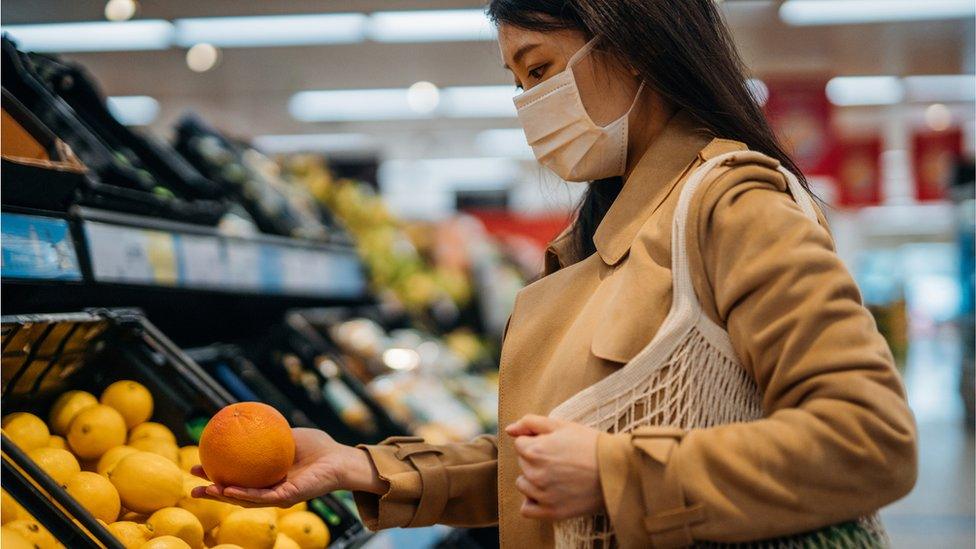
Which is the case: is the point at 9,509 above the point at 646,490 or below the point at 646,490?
above

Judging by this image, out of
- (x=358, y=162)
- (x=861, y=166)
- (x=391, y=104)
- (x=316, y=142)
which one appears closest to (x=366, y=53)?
(x=391, y=104)

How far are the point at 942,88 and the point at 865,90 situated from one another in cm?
97

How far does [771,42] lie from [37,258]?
655 centimetres

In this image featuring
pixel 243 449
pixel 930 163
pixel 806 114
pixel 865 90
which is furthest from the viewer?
pixel 930 163

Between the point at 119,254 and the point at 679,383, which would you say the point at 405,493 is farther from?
the point at 119,254

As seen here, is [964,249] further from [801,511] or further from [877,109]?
[801,511]

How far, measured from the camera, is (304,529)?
5.78 ft

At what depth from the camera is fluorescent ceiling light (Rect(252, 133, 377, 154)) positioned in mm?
11344

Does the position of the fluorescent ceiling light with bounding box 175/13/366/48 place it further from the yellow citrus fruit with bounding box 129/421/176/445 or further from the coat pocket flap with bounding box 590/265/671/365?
the coat pocket flap with bounding box 590/265/671/365

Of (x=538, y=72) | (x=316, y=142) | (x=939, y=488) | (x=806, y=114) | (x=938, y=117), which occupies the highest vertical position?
(x=316, y=142)

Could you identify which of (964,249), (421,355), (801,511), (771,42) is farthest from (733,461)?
(964,249)

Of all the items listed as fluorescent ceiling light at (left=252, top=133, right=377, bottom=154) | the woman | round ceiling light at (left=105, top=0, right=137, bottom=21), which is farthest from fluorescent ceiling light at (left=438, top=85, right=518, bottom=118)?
the woman

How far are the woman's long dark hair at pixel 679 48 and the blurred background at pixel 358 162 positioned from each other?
122 millimetres

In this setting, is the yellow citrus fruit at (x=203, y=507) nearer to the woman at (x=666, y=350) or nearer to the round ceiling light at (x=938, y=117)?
the woman at (x=666, y=350)
